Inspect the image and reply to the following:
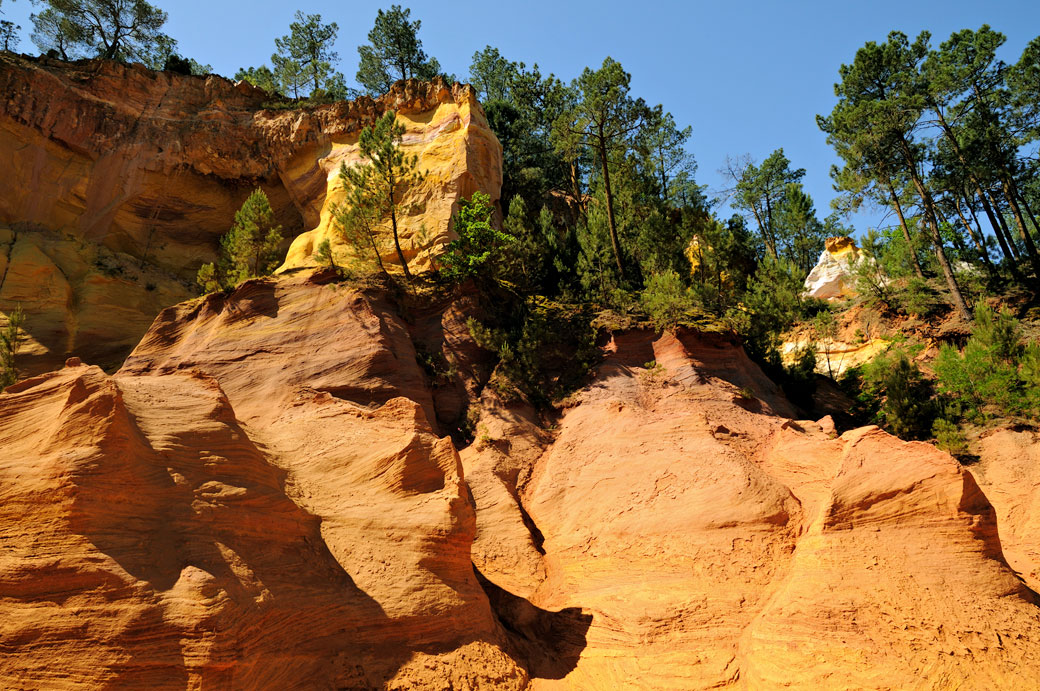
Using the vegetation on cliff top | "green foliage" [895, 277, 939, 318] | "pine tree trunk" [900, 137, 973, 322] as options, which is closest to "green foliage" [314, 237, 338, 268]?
the vegetation on cliff top

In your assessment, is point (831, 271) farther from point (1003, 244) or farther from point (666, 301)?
point (666, 301)

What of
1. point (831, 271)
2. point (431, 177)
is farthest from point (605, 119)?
point (831, 271)

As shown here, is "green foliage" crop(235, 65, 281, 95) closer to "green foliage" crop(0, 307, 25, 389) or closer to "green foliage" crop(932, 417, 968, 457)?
"green foliage" crop(0, 307, 25, 389)

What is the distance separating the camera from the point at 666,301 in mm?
21672

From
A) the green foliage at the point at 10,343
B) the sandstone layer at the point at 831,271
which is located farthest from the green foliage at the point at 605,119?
the green foliage at the point at 10,343

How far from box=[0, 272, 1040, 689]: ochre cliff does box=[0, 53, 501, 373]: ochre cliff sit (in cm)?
1000

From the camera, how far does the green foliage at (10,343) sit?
65.8ft

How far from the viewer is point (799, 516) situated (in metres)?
13.4

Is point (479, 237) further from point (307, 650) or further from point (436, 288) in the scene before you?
point (307, 650)

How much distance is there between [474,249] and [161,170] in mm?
18343

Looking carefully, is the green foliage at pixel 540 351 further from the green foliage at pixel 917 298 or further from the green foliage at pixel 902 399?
the green foliage at pixel 917 298

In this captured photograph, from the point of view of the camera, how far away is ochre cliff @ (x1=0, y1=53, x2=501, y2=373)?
82.9ft

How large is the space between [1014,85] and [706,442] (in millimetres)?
26001

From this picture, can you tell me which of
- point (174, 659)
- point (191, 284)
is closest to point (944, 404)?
point (174, 659)
